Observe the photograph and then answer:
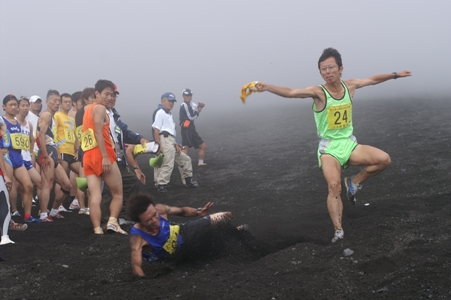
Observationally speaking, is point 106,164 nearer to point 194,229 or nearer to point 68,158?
point 194,229

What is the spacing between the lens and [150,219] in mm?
5070

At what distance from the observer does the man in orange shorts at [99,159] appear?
6.59m

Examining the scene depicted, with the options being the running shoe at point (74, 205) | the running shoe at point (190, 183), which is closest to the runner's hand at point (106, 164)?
the running shoe at point (74, 205)

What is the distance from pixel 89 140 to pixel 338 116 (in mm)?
3169

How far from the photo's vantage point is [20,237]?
22.6ft

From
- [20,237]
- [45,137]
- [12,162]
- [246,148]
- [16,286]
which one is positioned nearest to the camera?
[16,286]

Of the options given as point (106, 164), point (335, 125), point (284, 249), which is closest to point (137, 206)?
point (284, 249)

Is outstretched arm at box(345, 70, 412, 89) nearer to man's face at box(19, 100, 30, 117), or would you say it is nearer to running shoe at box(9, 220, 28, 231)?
running shoe at box(9, 220, 28, 231)

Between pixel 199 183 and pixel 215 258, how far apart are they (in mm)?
5254

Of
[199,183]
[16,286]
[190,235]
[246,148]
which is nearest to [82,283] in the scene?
[16,286]

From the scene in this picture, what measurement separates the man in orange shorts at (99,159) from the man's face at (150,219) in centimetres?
172

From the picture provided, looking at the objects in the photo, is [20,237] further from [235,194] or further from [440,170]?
[440,170]

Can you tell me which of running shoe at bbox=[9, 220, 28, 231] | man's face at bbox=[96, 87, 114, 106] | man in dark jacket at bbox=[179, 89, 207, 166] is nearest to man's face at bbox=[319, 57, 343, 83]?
man's face at bbox=[96, 87, 114, 106]

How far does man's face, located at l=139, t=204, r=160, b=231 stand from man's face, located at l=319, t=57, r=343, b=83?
263 cm
